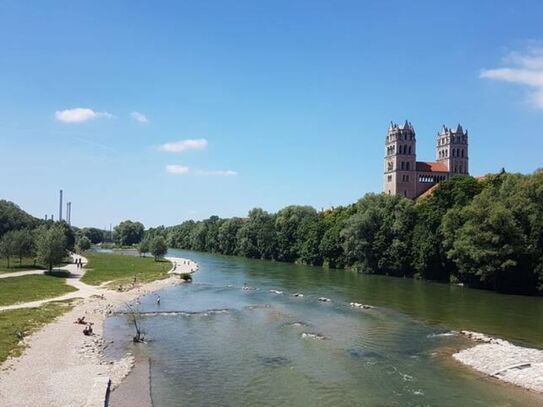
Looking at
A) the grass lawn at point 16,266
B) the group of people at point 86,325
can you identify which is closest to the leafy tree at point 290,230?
the grass lawn at point 16,266

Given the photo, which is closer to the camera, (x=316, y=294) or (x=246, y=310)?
(x=246, y=310)

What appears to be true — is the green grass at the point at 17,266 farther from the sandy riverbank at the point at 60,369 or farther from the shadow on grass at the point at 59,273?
the sandy riverbank at the point at 60,369

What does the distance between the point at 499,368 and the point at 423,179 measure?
6151 inches

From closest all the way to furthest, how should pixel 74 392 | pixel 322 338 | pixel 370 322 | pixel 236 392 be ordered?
pixel 74 392, pixel 236 392, pixel 322 338, pixel 370 322

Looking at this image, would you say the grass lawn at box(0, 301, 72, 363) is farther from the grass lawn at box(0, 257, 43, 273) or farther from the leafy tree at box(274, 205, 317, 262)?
the leafy tree at box(274, 205, 317, 262)

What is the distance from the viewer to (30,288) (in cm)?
6612

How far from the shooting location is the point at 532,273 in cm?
7412

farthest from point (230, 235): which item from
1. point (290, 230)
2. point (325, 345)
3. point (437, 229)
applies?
point (325, 345)

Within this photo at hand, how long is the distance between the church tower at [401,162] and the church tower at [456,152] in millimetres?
16967

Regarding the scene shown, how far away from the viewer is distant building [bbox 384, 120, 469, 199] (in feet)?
587

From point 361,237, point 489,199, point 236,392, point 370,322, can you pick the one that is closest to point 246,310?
point 370,322

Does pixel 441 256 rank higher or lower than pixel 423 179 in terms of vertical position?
lower

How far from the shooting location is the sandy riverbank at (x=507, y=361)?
100ft

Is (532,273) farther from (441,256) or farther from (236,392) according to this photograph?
(236,392)
